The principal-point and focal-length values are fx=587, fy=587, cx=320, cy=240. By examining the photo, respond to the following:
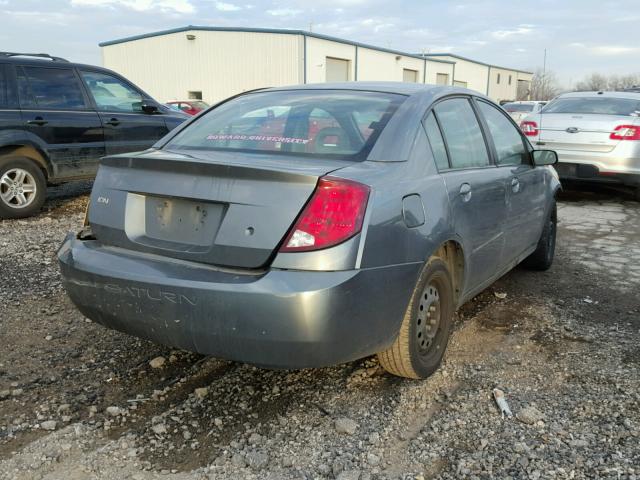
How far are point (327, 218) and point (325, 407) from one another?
1.04m

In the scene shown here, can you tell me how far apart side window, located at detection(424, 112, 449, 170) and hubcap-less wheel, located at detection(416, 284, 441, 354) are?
67cm

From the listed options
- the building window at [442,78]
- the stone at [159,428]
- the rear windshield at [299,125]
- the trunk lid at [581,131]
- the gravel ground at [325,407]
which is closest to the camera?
the gravel ground at [325,407]

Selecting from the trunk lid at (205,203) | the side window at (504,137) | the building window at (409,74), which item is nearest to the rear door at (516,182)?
the side window at (504,137)

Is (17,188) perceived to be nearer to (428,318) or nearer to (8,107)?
(8,107)

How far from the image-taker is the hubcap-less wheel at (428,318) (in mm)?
2971

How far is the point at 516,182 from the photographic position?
403 centimetres

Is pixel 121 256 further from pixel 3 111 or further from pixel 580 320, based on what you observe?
pixel 3 111

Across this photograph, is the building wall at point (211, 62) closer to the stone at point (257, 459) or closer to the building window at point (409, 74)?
the building window at point (409, 74)

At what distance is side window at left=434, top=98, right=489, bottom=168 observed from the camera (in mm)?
3367

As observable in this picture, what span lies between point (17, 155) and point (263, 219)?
5.39m

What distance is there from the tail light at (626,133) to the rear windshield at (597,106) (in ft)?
1.09

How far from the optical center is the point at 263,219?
2.40 meters

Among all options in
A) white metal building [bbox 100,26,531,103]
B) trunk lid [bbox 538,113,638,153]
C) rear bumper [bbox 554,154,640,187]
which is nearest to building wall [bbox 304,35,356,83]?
white metal building [bbox 100,26,531,103]

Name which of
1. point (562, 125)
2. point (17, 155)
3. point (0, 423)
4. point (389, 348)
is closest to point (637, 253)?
point (562, 125)
